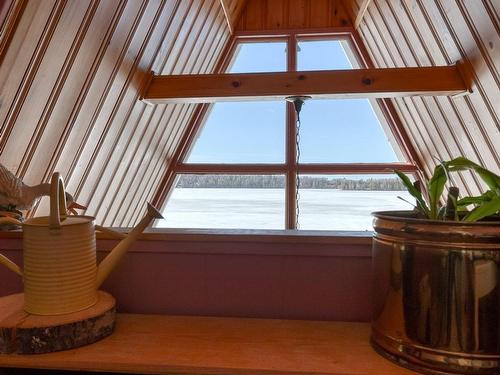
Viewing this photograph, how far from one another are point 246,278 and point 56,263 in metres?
0.48

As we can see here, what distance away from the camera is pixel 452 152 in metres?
4.07

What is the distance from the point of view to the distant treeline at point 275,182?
5.48 metres

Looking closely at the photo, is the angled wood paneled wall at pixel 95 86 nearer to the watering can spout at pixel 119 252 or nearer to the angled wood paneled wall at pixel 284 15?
the angled wood paneled wall at pixel 284 15

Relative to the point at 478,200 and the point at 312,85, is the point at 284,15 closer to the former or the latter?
the point at 312,85

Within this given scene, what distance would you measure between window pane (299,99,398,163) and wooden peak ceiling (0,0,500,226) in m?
0.43

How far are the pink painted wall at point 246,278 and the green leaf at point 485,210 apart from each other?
29 centimetres

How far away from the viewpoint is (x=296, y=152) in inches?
211

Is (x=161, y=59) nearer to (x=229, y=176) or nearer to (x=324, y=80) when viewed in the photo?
(x=324, y=80)

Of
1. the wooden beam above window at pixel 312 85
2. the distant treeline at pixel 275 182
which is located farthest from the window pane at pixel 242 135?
the wooden beam above window at pixel 312 85

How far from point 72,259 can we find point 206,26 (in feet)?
12.1

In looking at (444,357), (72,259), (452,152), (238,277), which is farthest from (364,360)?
(452,152)

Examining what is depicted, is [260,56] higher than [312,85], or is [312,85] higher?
[260,56]

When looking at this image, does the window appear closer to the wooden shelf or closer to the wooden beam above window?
the wooden beam above window

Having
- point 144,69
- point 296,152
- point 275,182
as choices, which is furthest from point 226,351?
point 275,182
